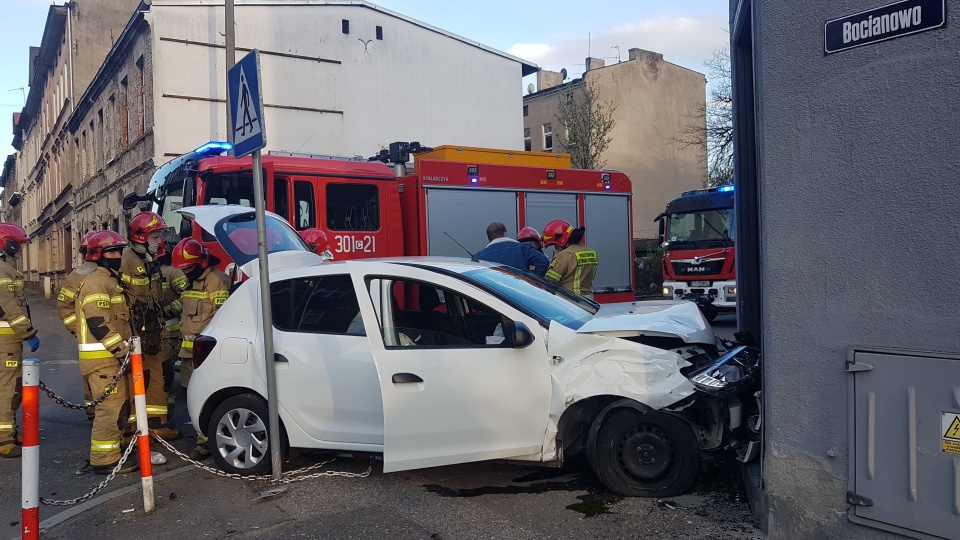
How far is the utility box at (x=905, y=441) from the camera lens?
346 centimetres

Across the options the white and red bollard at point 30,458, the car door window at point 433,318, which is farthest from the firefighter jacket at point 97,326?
the car door window at point 433,318

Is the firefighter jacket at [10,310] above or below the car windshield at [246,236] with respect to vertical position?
below

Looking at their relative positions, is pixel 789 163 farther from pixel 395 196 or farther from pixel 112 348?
pixel 395 196

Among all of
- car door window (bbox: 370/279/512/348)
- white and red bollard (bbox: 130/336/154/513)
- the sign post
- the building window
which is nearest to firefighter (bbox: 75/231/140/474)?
white and red bollard (bbox: 130/336/154/513)

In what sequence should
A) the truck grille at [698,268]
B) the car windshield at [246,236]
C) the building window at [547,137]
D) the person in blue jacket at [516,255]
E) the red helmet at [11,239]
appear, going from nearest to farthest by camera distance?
the red helmet at [11,239]
the person in blue jacket at [516,255]
the car windshield at [246,236]
the truck grille at [698,268]
the building window at [547,137]

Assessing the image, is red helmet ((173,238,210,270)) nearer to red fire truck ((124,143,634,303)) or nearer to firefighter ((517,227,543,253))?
red fire truck ((124,143,634,303))

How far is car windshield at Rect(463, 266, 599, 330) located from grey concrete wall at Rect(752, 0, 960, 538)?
141 centimetres

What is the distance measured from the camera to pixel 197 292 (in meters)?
7.31

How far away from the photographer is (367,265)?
17.8 ft

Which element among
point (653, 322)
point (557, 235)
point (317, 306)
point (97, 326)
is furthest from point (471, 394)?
point (557, 235)

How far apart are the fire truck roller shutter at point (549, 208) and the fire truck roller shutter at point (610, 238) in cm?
42

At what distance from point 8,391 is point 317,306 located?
3.30 metres

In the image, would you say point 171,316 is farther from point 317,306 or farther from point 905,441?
point 905,441

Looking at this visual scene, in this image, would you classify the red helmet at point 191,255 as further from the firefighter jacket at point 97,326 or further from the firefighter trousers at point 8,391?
the firefighter trousers at point 8,391
